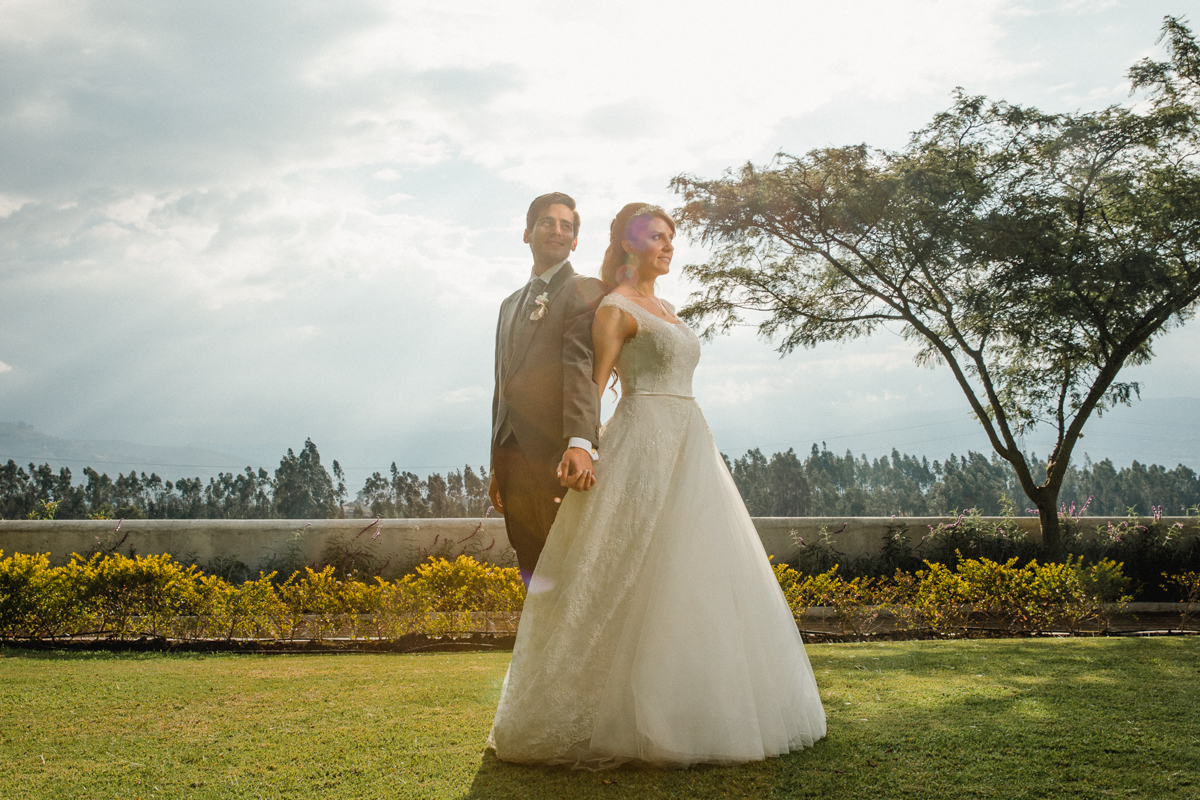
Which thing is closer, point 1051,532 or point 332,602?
point 332,602

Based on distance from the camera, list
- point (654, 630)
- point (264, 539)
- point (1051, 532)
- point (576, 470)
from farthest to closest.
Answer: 1. point (1051, 532)
2. point (264, 539)
3. point (576, 470)
4. point (654, 630)

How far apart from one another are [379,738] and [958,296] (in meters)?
11.5

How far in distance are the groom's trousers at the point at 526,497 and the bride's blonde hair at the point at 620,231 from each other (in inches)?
39.2

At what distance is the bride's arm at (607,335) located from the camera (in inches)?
131

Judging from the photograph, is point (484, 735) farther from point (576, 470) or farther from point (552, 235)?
point (552, 235)

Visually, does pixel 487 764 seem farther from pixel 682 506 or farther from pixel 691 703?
pixel 682 506

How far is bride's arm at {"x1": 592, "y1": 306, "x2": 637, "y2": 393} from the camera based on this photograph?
3318 millimetres

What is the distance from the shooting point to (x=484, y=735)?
3.38 metres

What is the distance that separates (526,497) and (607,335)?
0.84 meters

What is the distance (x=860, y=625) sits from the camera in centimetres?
780

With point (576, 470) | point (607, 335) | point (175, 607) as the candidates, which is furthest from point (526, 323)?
point (175, 607)

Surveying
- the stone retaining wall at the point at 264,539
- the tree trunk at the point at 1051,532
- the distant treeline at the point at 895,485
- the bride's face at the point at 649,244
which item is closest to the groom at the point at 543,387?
the bride's face at the point at 649,244

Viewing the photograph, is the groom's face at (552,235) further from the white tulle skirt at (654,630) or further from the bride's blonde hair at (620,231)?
the white tulle skirt at (654,630)

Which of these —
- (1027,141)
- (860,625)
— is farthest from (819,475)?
(860,625)
